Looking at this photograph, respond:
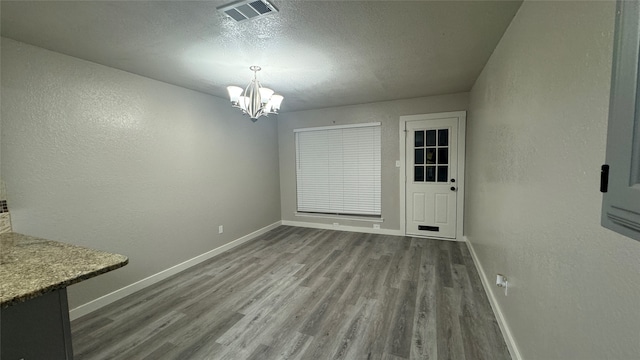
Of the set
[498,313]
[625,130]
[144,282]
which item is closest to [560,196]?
[625,130]

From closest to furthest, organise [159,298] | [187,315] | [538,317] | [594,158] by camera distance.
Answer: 1. [594,158]
2. [538,317]
3. [187,315]
4. [159,298]

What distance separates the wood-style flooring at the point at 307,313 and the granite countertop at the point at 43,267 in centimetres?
102

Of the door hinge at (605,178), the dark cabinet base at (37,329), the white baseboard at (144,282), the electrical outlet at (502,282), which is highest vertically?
the door hinge at (605,178)

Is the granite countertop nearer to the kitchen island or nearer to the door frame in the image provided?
the kitchen island

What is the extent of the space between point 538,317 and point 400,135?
339cm

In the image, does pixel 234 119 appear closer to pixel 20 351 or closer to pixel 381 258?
pixel 381 258

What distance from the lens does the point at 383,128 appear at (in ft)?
15.0

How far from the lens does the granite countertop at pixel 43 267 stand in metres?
0.99

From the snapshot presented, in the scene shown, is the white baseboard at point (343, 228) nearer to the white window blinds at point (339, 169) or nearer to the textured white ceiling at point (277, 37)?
the white window blinds at point (339, 169)

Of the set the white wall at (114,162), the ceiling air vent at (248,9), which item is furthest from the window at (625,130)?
the white wall at (114,162)

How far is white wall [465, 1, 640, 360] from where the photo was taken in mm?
860

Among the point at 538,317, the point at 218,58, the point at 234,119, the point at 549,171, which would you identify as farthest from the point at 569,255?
the point at 234,119

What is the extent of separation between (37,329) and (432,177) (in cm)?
454

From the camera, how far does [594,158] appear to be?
37.3 inches
